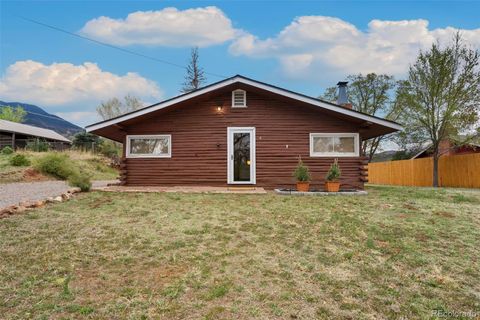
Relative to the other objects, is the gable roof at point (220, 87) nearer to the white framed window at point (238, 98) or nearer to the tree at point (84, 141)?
the white framed window at point (238, 98)

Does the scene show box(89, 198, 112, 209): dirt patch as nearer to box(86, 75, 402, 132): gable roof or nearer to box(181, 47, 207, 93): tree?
box(86, 75, 402, 132): gable roof

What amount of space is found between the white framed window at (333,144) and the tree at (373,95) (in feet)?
54.9

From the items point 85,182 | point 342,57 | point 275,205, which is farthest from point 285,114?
point 342,57

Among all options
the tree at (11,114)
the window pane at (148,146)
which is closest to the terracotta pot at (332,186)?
the window pane at (148,146)

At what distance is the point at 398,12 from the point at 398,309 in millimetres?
14591

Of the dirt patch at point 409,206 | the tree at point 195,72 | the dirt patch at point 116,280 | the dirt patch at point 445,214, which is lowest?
the dirt patch at point 116,280

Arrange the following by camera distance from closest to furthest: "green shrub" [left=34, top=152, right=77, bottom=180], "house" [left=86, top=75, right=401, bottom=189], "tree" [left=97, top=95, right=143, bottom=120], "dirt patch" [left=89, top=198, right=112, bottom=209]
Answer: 1. "dirt patch" [left=89, top=198, right=112, bottom=209]
2. "house" [left=86, top=75, right=401, bottom=189]
3. "green shrub" [left=34, top=152, right=77, bottom=180]
4. "tree" [left=97, top=95, right=143, bottom=120]

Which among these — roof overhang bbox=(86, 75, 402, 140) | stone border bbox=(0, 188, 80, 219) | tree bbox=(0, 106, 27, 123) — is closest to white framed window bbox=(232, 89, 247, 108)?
roof overhang bbox=(86, 75, 402, 140)

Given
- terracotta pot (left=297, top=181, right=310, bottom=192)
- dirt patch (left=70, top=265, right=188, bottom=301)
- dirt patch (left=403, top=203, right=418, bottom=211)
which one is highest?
terracotta pot (left=297, top=181, right=310, bottom=192)

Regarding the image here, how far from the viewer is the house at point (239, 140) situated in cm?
1013

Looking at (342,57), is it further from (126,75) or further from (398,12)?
(126,75)

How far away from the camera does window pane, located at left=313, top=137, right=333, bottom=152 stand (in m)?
10.2

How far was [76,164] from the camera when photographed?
61.0 feet

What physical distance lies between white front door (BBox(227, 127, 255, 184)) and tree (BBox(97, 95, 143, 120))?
73.2 feet
